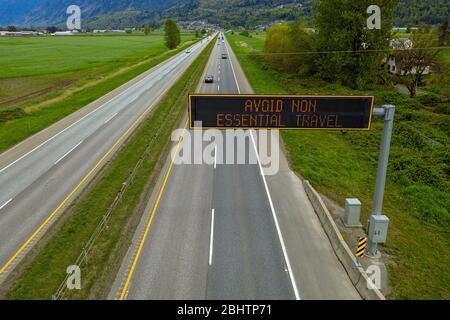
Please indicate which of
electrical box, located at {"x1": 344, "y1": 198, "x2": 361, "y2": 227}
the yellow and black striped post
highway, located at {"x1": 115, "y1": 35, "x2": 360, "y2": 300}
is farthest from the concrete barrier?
electrical box, located at {"x1": 344, "y1": 198, "x2": 361, "y2": 227}

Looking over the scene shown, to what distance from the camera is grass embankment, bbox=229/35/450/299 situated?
55.3 feet

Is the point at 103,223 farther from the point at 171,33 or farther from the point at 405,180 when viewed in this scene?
the point at 171,33

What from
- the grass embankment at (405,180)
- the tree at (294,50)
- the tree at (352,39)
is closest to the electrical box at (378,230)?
the grass embankment at (405,180)

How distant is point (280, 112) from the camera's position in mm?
19141

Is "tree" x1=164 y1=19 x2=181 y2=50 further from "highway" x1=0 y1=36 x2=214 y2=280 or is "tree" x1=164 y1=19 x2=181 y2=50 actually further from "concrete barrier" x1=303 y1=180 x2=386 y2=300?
"concrete barrier" x1=303 y1=180 x2=386 y2=300

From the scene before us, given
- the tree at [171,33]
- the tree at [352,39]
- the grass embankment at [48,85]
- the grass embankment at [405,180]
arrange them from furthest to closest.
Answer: the tree at [171,33] → the tree at [352,39] → the grass embankment at [48,85] → the grass embankment at [405,180]

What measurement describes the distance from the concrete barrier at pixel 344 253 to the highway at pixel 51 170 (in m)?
15.6

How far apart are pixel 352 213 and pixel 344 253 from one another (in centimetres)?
364

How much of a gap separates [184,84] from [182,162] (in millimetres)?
39155

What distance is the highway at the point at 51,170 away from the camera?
65.9 ft

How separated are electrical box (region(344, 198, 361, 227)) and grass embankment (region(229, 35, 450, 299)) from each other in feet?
4.48

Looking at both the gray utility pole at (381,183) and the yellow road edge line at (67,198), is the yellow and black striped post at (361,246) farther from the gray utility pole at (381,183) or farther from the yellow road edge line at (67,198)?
the yellow road edge line at (67,198)
